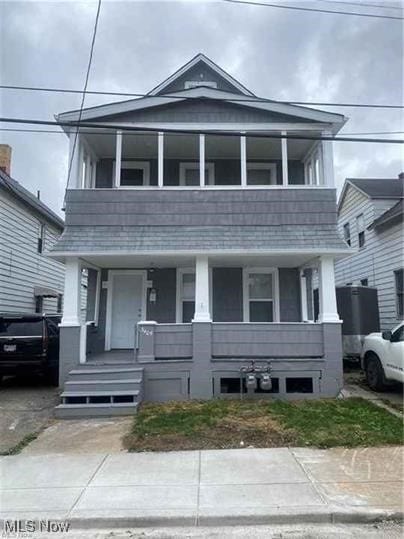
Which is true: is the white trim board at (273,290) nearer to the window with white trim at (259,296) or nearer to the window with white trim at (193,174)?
the window with white trim at (259,296)

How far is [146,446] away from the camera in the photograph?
20.9 feet

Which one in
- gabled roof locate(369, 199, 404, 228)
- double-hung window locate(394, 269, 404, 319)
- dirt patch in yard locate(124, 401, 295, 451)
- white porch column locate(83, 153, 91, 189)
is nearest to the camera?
dirt patch in yard locate(124, 401, 295, 451)

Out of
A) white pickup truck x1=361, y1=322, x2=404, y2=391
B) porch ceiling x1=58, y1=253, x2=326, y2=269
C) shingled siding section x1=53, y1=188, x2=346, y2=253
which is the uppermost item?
shingled siding section x1=53, y1=188, x2=346, y2=253

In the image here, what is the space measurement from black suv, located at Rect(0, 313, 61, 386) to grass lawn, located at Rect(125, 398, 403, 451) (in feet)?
10.4

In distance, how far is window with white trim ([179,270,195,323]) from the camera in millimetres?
11938

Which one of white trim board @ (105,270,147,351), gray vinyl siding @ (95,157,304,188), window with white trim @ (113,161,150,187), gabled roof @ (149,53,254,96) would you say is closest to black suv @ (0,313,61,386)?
white trim board @ (105,270,147,351)

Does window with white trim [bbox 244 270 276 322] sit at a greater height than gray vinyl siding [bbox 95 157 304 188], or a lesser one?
lesser

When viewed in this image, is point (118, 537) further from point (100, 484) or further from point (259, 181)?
point (259, 181)

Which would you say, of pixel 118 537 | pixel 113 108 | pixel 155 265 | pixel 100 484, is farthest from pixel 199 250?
pixel 118 537

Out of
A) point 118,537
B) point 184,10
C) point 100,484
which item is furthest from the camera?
point 184,10

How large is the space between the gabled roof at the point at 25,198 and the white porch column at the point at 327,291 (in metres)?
9.47

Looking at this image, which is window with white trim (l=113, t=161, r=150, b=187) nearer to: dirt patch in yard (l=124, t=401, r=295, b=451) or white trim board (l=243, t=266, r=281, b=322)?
white trim board (l=243, t=266, r=281, b=322)

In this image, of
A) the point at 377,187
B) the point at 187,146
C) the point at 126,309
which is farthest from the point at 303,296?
the point at 377,187

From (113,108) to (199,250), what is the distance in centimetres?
410
